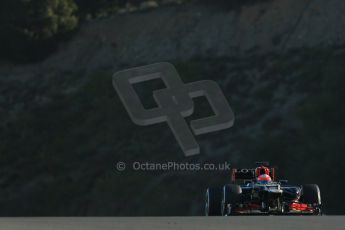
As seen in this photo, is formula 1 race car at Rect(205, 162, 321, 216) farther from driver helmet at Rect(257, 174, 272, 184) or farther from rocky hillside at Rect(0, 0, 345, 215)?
rocky hillside at Rect(0, 0, 345, 215)

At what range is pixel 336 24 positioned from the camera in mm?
60750

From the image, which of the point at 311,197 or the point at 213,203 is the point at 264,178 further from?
the point at 213,203

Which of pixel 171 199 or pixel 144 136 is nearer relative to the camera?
pixel 171 199

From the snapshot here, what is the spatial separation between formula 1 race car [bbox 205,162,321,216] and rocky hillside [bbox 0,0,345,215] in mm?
21143

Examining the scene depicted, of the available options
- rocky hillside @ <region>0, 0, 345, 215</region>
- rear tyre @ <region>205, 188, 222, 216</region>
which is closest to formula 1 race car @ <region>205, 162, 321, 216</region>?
rear tyre @ <region>205, 188, 222, 216</region>

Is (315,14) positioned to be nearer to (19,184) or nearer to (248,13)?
(248,13)

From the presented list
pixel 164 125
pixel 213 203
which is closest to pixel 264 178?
pixel 213 203

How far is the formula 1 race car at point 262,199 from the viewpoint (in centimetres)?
2795

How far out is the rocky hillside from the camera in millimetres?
54125

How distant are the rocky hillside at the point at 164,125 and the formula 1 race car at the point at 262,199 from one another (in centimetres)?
2114

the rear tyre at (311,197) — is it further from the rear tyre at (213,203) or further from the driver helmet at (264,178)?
the rear tyre at (213,203)

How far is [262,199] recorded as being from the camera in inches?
→ 1116

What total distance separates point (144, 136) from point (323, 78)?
10.3m
